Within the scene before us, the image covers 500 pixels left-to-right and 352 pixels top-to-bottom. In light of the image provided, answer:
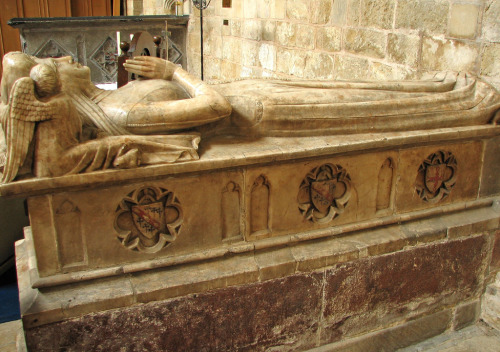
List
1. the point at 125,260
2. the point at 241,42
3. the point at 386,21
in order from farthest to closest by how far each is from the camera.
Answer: the point at 241,42 < the point at 386,21 < the point at 125,260

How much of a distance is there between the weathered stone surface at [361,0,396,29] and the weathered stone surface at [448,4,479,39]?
0.62 meters

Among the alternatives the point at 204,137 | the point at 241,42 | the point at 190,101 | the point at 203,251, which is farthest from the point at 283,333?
the point at 241,42

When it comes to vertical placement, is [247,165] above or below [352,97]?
below

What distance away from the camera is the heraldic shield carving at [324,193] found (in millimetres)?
2455

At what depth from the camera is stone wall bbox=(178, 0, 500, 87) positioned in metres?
2.96

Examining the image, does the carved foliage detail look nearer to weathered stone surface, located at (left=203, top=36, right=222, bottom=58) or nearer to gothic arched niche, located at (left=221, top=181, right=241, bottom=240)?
gothic arched niche, located at (left=221, top=181, right=241, bottom=240)

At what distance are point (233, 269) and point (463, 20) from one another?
2.09m

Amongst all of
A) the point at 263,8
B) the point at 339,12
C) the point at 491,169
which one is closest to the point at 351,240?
the point at 491,169

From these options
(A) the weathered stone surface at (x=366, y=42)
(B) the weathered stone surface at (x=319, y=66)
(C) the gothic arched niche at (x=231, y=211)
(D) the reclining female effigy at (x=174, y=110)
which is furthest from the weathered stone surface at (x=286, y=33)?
(C) the gothic arched niche at (x=231, y=211)

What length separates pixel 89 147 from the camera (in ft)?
6.46

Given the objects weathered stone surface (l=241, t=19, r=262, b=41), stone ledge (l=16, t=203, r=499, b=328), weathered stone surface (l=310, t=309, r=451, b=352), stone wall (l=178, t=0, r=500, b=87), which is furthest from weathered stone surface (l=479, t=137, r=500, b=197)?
weathered stone surface (l=241, t=19, r=262, b=41)

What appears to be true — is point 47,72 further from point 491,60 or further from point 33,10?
point 33,10

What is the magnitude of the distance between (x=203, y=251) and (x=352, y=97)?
1146 millimetres

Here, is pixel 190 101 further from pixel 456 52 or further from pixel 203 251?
pixel 456 52
